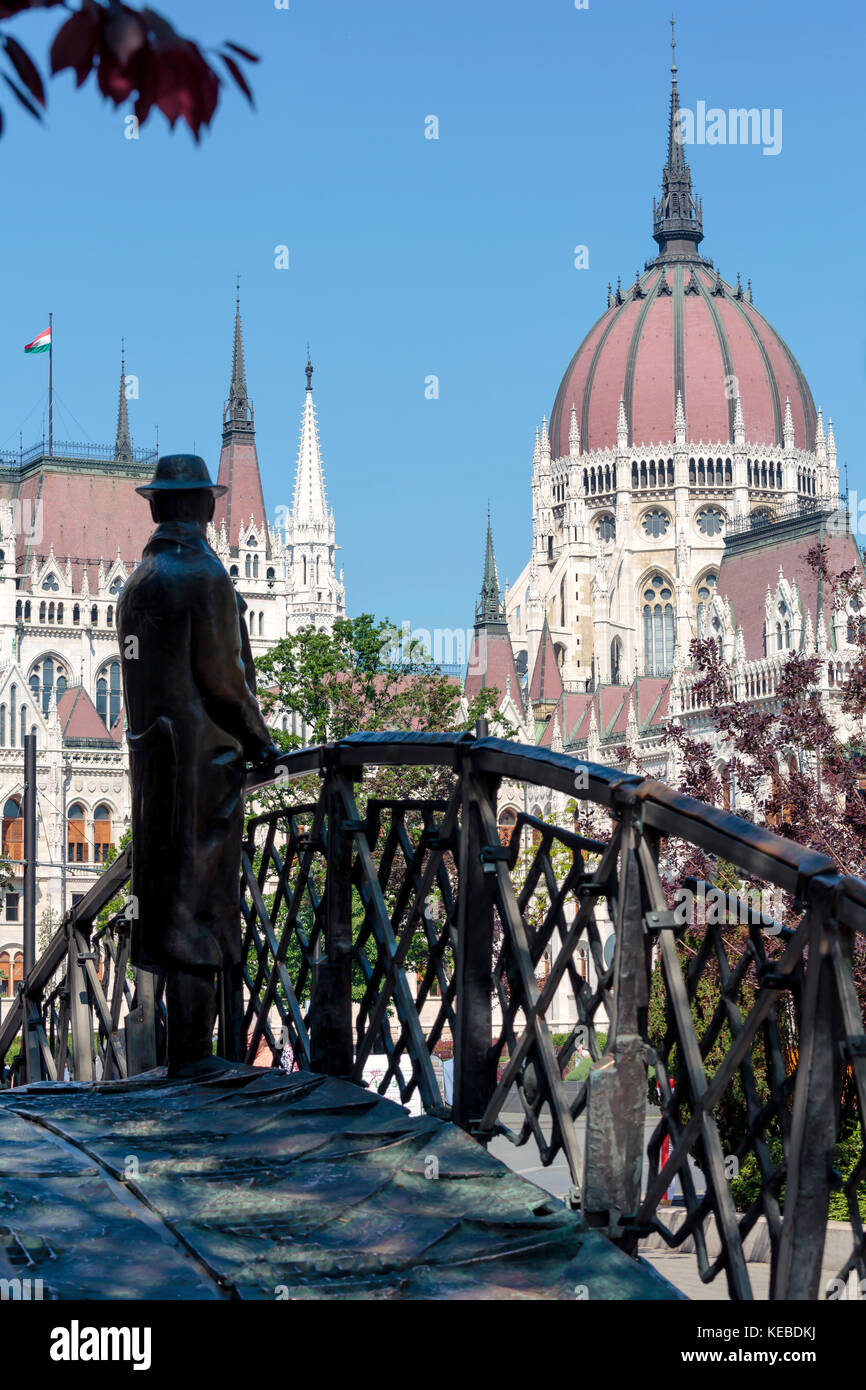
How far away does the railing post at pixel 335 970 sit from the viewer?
23.4 feet

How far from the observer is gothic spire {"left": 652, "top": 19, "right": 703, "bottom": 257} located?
126375mm

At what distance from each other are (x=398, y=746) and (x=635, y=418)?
110 meters

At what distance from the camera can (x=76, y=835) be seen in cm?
8694

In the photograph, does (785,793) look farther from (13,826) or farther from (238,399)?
(238,399)

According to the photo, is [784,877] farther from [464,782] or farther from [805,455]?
[805,455]

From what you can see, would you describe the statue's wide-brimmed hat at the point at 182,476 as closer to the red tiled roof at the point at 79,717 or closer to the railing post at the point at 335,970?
the railing post at the point at 335,970

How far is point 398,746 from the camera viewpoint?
22.7 feet

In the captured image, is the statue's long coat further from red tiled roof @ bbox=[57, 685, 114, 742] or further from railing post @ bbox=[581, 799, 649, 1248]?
red tiled roof @ bbox=[57, 685, 114, 742]

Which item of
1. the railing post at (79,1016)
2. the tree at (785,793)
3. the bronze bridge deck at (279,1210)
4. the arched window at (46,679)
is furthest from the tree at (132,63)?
the arched window at (46,679)

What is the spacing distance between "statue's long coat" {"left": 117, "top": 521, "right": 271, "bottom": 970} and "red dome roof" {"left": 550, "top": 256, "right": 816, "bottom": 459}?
4258 inches

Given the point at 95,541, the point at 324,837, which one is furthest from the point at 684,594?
the point at 324,837

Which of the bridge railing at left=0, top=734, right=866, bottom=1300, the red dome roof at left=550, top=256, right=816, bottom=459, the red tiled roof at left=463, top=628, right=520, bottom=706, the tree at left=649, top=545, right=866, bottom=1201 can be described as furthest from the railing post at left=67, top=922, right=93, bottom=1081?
the red dome roof at left=550, top=256, right=816, bottom=459

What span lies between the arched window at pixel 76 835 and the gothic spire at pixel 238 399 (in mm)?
31178

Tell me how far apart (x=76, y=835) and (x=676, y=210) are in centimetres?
6511
